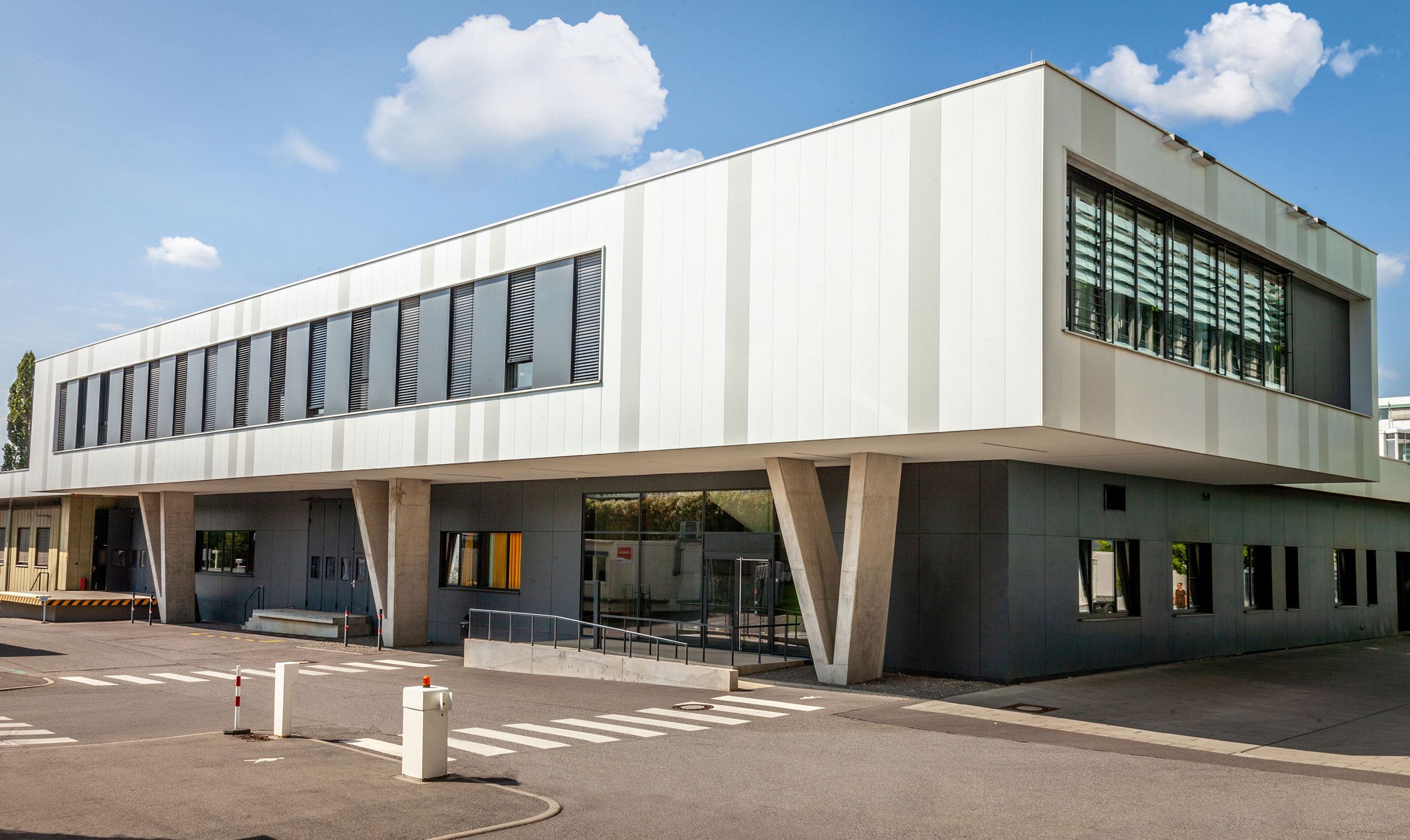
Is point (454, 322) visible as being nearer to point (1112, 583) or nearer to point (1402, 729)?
point (1112, 583)

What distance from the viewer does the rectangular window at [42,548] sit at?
47.0 meters

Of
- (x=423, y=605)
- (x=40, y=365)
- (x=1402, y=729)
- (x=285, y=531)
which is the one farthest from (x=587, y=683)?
(x=40, y=365)

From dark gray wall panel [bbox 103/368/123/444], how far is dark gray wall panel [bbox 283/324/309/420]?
418 inches

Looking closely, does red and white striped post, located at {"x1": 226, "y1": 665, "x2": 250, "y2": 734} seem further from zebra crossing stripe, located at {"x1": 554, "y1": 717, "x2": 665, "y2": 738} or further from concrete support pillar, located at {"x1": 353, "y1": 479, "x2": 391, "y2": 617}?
concrete support pillar, located at {"x1": 353, "y1": 479, "x2": 391, "y2": 617}

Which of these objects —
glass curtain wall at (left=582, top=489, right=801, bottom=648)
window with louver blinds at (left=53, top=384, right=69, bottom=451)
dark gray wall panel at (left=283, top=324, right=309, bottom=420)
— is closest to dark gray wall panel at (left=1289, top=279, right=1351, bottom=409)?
glass curtain wall at (left=582, top=489, right=801, bottom=648)

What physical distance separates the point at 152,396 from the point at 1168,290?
30401mm

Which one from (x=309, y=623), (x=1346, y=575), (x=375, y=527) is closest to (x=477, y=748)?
(x=375, y=527)

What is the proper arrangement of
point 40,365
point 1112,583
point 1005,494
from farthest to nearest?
point 40,365 < point 1112,583 < point 1005,494

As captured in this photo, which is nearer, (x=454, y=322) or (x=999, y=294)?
(x=999, y=294)

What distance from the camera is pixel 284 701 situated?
13242mm

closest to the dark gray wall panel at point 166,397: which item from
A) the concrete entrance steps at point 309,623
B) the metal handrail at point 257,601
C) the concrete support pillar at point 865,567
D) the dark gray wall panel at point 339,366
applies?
the concrete entrance steps at point 309,623

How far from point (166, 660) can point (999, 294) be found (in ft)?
66.3

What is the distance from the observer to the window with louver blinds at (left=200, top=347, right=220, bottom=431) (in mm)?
31547

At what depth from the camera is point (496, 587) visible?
29.0 metres
